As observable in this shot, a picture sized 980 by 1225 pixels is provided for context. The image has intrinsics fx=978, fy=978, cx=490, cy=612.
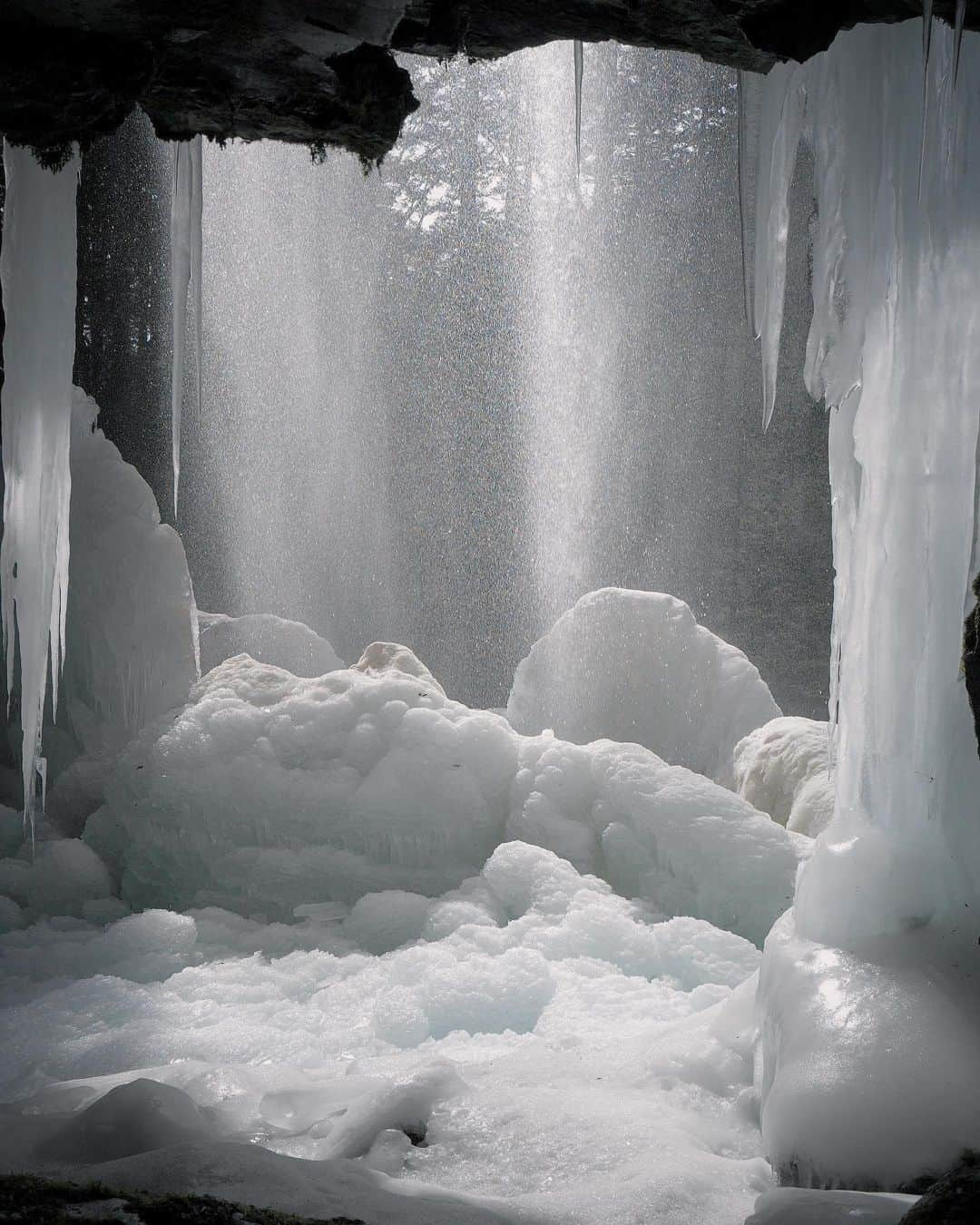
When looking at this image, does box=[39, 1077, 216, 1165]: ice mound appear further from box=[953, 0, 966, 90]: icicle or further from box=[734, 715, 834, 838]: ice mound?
box=[734, 715, 834, 838]: ice mound

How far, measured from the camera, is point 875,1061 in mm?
2275

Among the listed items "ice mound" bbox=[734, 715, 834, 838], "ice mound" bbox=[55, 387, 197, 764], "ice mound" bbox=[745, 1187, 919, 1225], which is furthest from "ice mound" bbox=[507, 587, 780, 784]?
"ice mound" bbox=[745, 1187, 919, 1225]

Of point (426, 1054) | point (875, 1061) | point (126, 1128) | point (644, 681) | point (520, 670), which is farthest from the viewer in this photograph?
point (520, 670)

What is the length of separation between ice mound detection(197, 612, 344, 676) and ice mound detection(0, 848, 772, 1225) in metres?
4.27

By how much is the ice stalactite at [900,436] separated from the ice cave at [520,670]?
14mm

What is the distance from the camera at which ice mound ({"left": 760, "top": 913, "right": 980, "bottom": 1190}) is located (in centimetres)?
214

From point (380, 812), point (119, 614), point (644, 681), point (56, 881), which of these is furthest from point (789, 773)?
point (119, 614)

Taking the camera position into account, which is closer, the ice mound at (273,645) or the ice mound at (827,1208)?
the ice mound at (827,1208)

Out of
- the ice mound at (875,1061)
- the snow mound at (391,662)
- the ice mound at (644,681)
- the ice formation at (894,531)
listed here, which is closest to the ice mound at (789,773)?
the ice mound at (644,681)

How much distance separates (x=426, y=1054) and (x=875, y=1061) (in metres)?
1.84

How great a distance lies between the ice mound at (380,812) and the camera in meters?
5.43

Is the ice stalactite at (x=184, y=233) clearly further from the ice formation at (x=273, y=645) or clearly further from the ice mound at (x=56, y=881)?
the ice formation at (x=273, y=645)

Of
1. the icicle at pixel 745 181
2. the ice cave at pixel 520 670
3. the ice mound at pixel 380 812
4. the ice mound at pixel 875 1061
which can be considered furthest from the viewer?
the ice mound at pixel 380 812

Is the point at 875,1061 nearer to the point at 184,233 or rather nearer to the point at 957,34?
the point at 957,34
